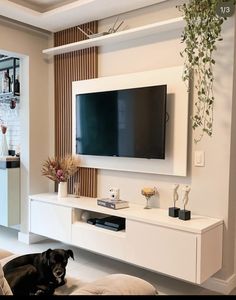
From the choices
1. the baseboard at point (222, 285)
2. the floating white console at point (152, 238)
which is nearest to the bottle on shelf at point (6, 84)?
the floating white console at point (152, 238)

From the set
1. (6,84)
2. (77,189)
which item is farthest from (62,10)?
(77,189)

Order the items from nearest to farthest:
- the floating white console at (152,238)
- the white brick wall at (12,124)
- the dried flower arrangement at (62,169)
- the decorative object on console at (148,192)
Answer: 1. the floating white console at (152,238)
2. the decorative object on console at (148,192)
3. the dried flower arrangement at (62,169)
4. the white brick wall at (12,124)

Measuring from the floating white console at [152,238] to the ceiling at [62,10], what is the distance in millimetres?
1956

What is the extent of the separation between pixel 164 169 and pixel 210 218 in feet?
1.96

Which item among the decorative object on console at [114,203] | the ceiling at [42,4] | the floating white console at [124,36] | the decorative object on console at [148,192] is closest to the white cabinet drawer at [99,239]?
the decorative object on console at [114,203]

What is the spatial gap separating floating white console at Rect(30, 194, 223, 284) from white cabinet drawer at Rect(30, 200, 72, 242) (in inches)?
0.4

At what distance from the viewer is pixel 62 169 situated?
11.7 ft

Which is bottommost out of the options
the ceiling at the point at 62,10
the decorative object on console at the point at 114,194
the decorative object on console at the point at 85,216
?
the decorative object on console at the point at 85,216

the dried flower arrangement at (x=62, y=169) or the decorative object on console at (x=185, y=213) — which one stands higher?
the dried flower arrangement at (x=62, y=169)

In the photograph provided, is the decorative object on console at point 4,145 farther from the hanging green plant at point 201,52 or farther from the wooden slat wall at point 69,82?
the hanging green plant at point 201,52

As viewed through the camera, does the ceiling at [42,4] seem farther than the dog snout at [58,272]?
Yes

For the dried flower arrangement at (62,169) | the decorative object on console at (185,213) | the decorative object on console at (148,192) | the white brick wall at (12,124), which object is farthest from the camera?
the white brick wall at (12,124)

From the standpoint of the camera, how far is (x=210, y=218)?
2.67m

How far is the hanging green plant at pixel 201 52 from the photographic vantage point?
242 cm
